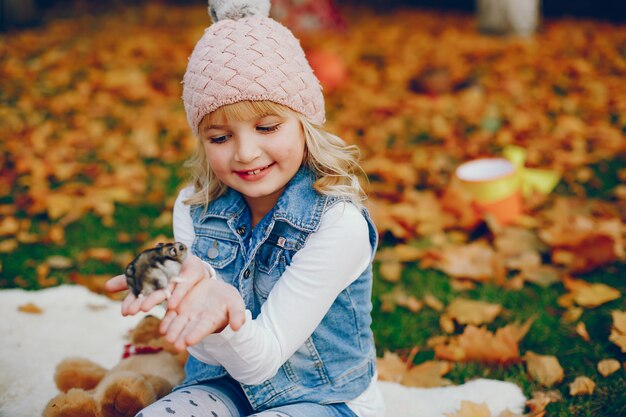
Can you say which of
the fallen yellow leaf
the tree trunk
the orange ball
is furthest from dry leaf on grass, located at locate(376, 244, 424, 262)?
the tree trunk

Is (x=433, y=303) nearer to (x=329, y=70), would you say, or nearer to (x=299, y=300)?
(x=299, y=300)

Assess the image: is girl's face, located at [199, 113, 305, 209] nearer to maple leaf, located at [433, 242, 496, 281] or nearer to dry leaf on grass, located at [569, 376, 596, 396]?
dry leaf on grass, located at [569, 376, 596, 396]

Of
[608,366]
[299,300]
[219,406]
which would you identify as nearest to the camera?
[299,300]

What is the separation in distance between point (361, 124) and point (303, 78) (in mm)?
2954

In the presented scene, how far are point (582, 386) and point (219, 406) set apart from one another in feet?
3.94

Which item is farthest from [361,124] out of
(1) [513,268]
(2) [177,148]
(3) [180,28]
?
(3) [180,28]

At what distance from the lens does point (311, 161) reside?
1.74m

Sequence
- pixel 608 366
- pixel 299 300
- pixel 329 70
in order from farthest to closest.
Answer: pixel 329 70, pixel 608 366, pixel 299 300

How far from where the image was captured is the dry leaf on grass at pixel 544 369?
2045mm

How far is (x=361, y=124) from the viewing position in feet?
15.1

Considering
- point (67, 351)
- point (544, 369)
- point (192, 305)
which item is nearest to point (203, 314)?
point (192, 305)

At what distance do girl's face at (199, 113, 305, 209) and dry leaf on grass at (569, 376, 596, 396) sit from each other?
46.7 inches

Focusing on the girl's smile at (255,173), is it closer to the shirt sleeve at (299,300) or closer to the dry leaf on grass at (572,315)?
the shirt sleeve at (299,300)

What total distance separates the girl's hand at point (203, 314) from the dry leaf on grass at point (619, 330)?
1484 millimetres
